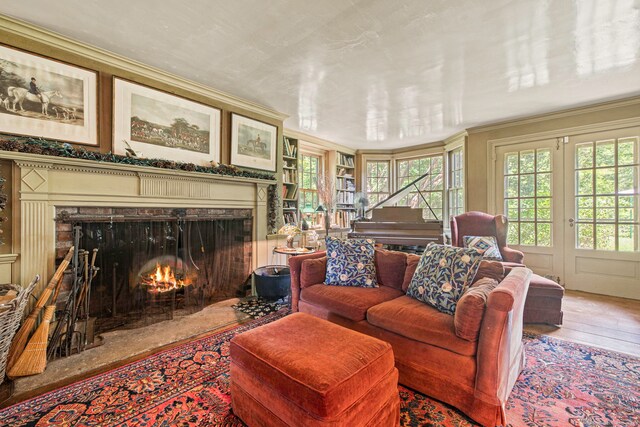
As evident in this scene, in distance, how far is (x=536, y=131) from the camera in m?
4.29

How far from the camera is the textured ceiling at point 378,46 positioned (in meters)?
2.00

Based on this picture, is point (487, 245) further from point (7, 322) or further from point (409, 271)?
point (7, 322)

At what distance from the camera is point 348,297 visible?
2346 millimetres

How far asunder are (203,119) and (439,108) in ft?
9.82

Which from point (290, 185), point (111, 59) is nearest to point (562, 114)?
point (290, 185)

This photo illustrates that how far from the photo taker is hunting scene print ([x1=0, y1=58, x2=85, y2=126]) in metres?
2.19

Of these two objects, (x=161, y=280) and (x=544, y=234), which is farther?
(x=544, y=234)

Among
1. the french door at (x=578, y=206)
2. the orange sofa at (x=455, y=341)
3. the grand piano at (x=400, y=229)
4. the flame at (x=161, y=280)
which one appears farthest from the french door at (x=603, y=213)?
the flame at (x=161, y=280)

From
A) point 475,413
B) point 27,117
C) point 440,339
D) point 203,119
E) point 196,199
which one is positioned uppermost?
point 203,119

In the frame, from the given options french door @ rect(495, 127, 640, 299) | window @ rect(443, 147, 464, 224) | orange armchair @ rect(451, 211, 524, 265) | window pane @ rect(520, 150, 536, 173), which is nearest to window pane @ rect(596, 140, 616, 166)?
french door @ rect(495, 127, 640, 299)

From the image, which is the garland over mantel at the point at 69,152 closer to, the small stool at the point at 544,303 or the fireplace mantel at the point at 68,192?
the fireplace mantel at the point at 68,192

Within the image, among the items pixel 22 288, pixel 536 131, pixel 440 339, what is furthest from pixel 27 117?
pixel 536 131

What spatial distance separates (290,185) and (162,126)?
92.0 inches

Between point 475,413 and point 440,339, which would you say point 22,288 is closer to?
point 440,339
